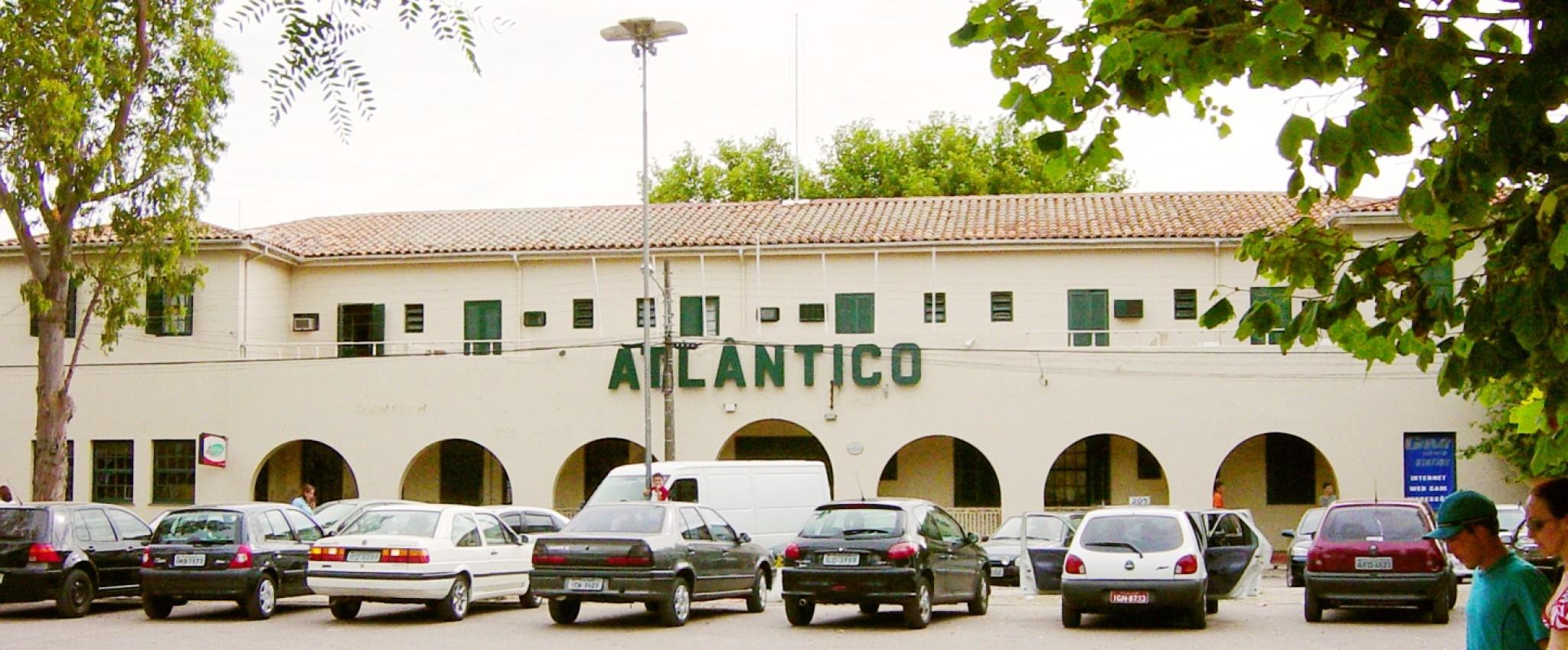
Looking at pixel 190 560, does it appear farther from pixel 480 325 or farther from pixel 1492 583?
pixel 480 325

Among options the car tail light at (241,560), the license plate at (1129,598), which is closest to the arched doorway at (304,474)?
the car tail light at (241,560)

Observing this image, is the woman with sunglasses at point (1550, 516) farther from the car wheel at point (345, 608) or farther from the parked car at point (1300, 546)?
the parked car at point (1300, 546)

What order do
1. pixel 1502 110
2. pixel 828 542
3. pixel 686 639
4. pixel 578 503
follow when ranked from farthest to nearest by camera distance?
pixel 578 503
pixel 828 542
pixel 686 639
pixel 1502 110

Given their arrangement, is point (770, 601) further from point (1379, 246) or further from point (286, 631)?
point (1379, 246)

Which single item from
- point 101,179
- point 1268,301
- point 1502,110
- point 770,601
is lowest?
point 770,601

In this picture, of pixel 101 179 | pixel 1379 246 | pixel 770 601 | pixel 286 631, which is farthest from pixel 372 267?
pixel 1379 246

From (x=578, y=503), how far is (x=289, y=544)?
56.4 feet

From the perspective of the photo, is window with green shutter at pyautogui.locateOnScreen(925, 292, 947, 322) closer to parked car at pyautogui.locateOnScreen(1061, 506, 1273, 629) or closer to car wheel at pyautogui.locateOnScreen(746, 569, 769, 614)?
car wheel at pyautogui.locateOnScreen(746, 569, 769, 614)

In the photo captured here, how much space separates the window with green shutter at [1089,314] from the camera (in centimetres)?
3566

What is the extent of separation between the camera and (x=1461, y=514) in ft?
20.6

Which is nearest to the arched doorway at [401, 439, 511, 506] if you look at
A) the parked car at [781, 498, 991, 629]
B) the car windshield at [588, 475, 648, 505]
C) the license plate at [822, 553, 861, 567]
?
the car windshield at [588, 475, 648, 505]

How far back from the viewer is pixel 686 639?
17859mm

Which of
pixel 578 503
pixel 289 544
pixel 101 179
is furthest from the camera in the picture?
pixel 578 503

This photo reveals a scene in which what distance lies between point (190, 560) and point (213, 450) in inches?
672
